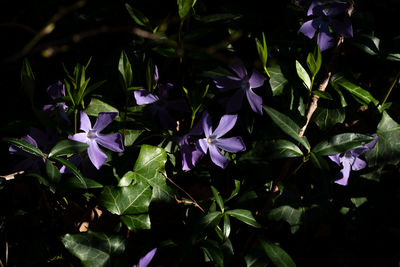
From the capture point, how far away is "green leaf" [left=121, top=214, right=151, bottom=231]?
3.80ft

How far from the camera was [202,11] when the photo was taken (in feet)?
4.62

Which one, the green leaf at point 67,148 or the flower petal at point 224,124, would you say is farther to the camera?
the flower petal at point 224,124

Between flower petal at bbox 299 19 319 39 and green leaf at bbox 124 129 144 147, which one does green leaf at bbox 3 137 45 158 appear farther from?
flower petal at bbox 299 19 319 39

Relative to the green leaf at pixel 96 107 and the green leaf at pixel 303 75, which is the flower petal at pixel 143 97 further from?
the green leaf at pixel 303 75

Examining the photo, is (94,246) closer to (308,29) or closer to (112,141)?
(112,141)

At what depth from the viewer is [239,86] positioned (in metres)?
1.25

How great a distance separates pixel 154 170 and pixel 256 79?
0.44 metres

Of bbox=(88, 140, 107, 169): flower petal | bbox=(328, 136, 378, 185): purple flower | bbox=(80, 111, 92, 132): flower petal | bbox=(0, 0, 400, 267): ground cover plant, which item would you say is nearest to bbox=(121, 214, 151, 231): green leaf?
bbox=(0, 0, 400, 267): ground cover plant

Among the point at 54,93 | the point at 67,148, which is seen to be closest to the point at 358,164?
the point at 67,148

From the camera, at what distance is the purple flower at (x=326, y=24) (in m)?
1.19

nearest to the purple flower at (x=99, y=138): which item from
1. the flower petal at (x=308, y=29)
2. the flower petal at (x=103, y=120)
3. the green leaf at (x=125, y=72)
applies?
the flower petal at (x=103, y=120)

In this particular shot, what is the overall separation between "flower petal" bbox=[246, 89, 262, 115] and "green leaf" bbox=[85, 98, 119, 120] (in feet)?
1.48

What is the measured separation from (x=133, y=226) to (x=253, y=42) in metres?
0.76

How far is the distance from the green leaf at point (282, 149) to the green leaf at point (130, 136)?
17.4 inches
